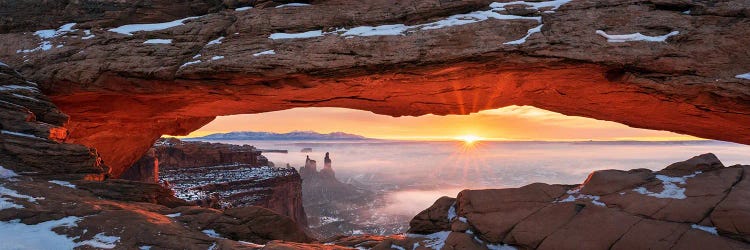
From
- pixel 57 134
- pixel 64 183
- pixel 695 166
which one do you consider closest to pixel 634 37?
pixel 695 166

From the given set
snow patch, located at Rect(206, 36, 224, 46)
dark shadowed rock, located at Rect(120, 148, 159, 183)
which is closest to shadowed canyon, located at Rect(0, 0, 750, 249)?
snow patch, located at Rect(206, 36, 224, 46)

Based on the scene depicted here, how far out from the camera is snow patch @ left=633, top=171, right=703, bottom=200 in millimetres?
8794

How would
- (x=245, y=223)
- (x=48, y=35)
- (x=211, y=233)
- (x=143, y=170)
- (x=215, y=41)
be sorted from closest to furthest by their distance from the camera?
(x=211, y=233) → (x=245, y=223) → (x=215, y=41) → (x=48, y=35) → (x=143, y=170)

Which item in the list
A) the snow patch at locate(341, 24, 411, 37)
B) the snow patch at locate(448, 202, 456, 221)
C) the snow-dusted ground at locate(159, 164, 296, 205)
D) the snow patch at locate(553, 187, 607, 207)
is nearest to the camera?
the snow patch at locate(553, 187, 607, 207)

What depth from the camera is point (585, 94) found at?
14164 millimetres

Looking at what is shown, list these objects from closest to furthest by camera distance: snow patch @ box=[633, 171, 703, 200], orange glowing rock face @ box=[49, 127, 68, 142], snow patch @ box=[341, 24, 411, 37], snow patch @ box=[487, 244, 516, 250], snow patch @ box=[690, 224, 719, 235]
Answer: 1. snow patch @ box=[690, 224, 719, 235]
2. snow patch @ box=[633, 171, 703, 200]
3. snow patch @ box=[487, 244, 516, 250]
4. orange glowing rock face @ box=[49, 127, 68, 142]
5. snow patch @ box=[341, 24, 411, 37]

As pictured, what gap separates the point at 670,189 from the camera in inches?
357

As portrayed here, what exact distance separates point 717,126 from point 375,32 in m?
14.2

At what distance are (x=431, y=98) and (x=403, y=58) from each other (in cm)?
400

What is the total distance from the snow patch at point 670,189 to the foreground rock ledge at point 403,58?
3.37 m

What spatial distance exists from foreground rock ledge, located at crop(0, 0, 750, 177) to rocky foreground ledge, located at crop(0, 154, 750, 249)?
352 cm

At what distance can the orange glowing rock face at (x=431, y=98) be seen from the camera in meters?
12.6

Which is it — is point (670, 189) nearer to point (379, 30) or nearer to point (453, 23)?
point (453, 23)

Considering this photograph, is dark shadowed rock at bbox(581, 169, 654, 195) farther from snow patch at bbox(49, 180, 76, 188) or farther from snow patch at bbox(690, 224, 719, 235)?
snow patch at bbox(49, 180, 76, 188)
